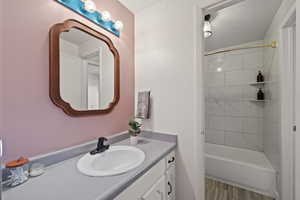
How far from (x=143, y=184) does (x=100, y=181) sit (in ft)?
0.92

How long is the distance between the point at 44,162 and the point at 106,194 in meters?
0.50

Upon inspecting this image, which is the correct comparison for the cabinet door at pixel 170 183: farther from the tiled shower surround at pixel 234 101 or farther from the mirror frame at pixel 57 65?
the tiled shower surround at pixel 234 101

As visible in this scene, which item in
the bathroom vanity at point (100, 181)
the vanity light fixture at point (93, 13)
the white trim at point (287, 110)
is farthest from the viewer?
the white trim at point (287, 110)

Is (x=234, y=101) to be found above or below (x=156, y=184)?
above

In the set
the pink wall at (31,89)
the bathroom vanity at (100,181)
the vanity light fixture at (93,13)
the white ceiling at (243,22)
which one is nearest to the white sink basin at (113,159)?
the bathroom vanity at (100,181)

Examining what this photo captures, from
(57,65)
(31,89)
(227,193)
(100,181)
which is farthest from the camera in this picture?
(227,193)

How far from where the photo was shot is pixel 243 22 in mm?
1633

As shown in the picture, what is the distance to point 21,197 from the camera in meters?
0.52

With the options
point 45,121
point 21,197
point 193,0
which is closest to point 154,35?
point 193,0

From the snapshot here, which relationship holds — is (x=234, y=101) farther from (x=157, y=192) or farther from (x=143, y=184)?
(x=143, y=184)

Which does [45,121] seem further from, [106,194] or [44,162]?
[106,194]

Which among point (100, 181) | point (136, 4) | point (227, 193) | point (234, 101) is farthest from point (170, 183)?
point (234, 101)

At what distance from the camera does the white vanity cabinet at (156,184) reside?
682mm

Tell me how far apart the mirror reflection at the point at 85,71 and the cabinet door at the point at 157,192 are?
771mm
